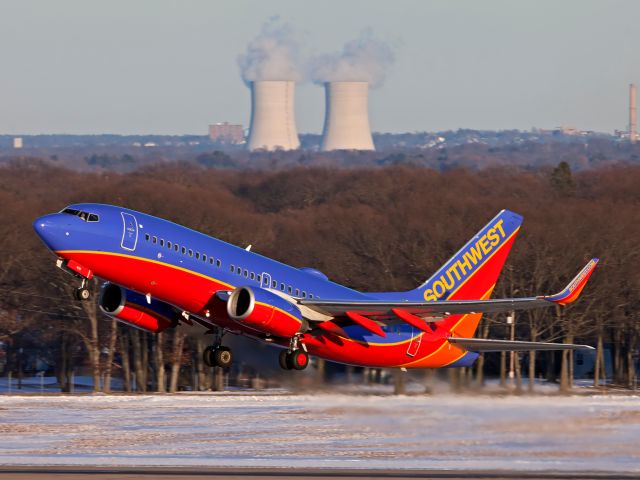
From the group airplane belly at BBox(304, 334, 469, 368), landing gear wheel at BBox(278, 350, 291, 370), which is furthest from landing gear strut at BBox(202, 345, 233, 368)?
airplane belly at BBox(304, 334, 469, 368)

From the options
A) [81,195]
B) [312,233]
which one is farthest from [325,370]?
[81,195]

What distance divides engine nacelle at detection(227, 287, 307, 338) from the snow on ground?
4883 millimetres

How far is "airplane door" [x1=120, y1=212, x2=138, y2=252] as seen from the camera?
47906 millimetres

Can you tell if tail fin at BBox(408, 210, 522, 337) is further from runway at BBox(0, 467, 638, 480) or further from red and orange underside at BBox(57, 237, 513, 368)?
runway at BBox(0, 467, 638, 480)

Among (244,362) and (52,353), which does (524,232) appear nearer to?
(52,353)

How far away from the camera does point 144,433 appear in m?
61.1

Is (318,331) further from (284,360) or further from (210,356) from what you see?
(210,356)

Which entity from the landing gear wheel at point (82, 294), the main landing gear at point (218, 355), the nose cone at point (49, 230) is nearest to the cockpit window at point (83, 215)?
the nose cone at point (49, 230)

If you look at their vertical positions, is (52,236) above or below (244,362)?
above

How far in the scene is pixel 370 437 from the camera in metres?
58.9

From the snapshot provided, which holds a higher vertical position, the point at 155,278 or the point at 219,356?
the point at 155,278

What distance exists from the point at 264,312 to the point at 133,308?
5254 mm

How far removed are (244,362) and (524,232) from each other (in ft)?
168

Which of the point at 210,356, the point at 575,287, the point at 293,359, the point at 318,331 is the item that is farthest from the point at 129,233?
the point at 575,287
